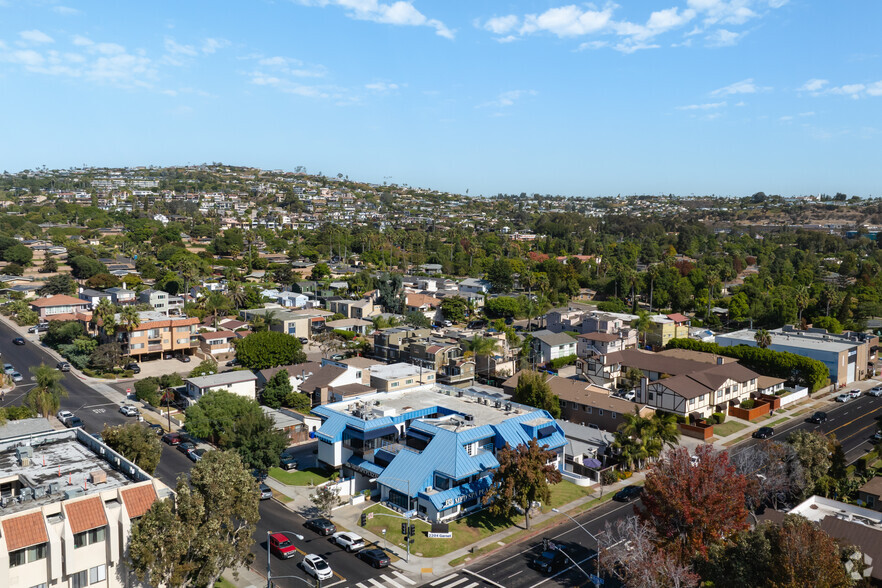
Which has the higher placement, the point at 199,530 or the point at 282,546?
the point at 199,530

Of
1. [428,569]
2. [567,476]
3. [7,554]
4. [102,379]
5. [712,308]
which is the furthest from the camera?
[712,308]

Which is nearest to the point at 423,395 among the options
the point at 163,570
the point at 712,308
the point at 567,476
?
the point at 567,476

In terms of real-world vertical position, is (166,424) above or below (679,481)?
below

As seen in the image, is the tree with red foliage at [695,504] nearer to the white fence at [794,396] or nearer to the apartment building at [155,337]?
the white fence at [794,396]

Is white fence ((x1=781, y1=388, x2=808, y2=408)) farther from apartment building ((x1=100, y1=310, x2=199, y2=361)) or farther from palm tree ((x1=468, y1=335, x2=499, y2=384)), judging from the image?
apartment building ((x1=100, y1=310, x2=199, y2=361))

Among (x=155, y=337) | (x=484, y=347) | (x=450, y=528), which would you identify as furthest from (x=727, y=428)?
(x=155, y=337)

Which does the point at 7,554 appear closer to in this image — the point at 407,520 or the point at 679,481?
the point at 407,520

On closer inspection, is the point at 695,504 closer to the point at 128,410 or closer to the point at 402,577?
the point at 402,577

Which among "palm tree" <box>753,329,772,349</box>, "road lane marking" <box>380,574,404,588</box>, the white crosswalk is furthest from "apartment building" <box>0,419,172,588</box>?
"palm tree" <box>753,329,772,349</box>
